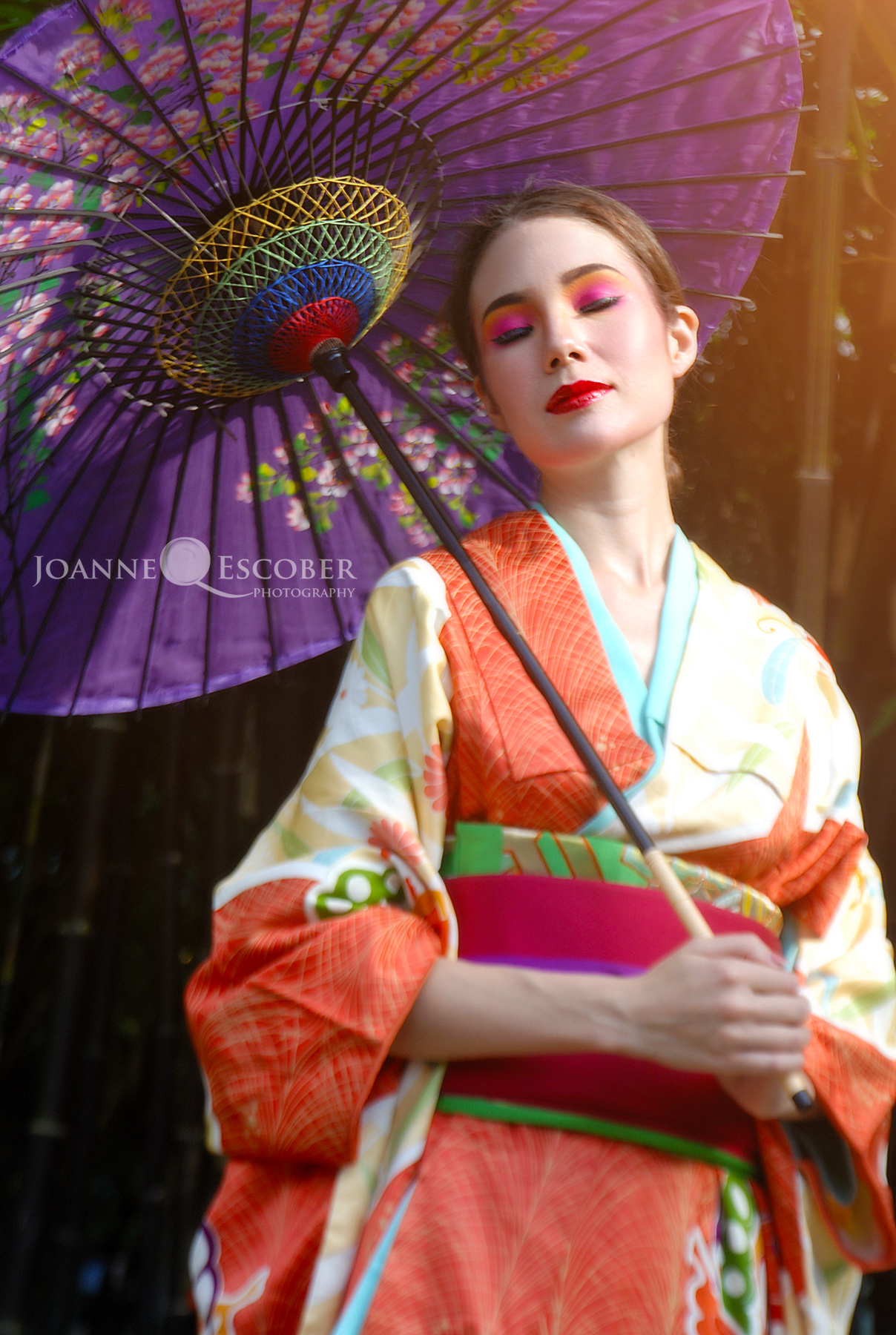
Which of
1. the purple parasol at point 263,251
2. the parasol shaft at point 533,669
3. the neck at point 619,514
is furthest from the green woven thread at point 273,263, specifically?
the neck at point 619,514

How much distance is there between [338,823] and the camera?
116cm

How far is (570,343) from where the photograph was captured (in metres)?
1.38

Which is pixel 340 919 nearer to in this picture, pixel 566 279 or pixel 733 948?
pixel 733 948

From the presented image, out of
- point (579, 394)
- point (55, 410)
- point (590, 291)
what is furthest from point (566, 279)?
point (55, 410)

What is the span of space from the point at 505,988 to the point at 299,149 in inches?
40.4

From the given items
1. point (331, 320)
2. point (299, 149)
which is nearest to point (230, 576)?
point (331, 320)

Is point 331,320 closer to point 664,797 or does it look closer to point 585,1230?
point 664,797

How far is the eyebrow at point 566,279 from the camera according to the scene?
1.42 meters

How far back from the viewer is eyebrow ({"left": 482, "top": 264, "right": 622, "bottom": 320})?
1.42 metres

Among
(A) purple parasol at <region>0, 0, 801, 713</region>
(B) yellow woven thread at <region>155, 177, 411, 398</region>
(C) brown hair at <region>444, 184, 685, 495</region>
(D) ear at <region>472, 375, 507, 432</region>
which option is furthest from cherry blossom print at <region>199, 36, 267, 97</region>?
(D) ear at <region>472, 375, 507, 432</region>

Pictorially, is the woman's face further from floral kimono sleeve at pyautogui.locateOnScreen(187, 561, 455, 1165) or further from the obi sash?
the obi sash

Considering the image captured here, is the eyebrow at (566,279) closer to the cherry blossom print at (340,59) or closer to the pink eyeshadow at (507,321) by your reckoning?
the pink eyeshadow at (507,321)

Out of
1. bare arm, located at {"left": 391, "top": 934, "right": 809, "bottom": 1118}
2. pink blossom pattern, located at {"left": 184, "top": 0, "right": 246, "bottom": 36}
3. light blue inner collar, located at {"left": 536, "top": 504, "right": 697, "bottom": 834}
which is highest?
pink blossom pattern, located at {"left": 184, "top": 0, "right": 246, "bottom": 36}

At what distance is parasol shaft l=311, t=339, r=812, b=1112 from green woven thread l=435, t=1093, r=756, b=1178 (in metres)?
0.10
